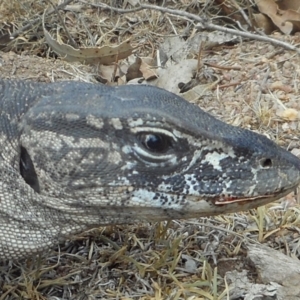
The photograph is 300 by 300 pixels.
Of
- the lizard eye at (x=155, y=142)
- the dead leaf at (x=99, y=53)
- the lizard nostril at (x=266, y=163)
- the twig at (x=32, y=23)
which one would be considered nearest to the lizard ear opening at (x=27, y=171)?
the lizard eye at (x=155, y=142)

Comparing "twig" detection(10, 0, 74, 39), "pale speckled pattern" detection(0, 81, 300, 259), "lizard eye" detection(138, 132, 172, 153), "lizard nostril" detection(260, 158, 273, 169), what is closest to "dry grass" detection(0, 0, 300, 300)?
"pale speckled pattern" detection(0, 81, 300, 259)

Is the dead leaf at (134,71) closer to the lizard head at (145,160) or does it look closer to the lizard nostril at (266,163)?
the lizard head at (145,160)

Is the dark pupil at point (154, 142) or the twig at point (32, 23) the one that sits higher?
the dark pupil at point (154, 142)

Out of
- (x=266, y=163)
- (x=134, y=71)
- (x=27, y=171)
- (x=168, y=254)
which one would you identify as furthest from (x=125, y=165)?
(x=134, y=71)

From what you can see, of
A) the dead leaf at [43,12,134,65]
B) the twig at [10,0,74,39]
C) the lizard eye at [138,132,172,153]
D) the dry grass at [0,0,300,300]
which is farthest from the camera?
the twig at [10,0,74,39]

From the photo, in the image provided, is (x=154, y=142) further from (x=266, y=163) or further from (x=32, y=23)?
(x=32, y=23)

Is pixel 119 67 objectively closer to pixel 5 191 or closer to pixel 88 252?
pixel 88 252

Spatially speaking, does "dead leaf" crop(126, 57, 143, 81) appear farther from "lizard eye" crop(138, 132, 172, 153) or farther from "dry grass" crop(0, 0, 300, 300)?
"lizard eye" crop(138, 132, 172, 153)
